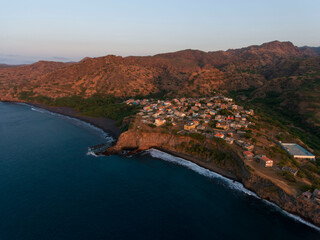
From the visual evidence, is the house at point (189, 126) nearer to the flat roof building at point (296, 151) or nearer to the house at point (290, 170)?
the flat roof building at point (296, 151)

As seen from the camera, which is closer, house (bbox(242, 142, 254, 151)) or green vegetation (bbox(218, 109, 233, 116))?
house (bbox(242, 142, 254, 151))

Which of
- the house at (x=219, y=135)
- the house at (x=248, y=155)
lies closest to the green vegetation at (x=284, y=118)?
the house at (x=219, y=135)

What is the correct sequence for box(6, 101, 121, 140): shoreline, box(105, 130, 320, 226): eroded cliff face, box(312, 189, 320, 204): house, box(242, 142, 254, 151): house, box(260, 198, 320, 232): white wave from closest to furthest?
box(260, 198, 320, 232): white wave, box(312, 189, 320, 204): house, box(105, 130, 320, 226): eroded cliff face, box(242, 142, 254, 151): house, box(6, 101, 121, 140): shoreline

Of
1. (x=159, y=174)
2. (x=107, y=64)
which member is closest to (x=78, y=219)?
(x=159, y=174)

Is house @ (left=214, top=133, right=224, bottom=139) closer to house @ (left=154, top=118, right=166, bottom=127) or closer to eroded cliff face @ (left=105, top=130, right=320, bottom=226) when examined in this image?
eroded cliff face @ (left=105, top=130, right=320, bottom=226)

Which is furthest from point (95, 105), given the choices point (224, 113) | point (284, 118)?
point (284, 118)

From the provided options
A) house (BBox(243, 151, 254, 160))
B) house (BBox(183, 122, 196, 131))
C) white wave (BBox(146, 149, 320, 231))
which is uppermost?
house (BBox(183, 122, 196, 131))

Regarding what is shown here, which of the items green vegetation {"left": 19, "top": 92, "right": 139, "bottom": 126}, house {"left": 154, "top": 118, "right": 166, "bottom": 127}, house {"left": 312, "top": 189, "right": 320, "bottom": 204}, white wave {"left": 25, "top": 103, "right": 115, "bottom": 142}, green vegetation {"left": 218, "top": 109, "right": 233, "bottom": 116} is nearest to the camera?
house {"left": 312, "top": 189, "right": 320, "bottom": 204}

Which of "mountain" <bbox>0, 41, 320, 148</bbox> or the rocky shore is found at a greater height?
"mountain" <bbox>0, 41, 320, 148</bbox>

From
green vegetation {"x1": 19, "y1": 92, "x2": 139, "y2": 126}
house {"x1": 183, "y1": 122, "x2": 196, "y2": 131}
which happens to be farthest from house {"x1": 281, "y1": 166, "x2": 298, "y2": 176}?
green vegetation {"x1": 19, "y1": 92, "x2": 139, "y2": 126}
